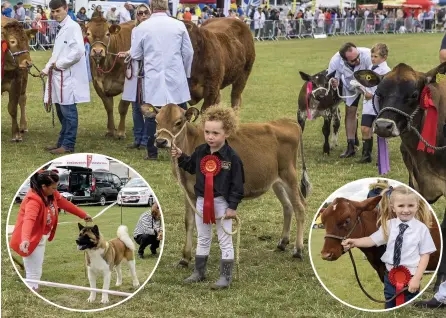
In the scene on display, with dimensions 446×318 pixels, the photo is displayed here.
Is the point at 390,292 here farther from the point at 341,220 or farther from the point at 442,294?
the point at 442,294

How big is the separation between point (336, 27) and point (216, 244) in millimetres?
43841

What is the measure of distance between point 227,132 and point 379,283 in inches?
63.8

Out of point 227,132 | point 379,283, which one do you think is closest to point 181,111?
point 227,132

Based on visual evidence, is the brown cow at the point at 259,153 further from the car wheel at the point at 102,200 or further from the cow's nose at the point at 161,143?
the car wheel at the point at 102,200

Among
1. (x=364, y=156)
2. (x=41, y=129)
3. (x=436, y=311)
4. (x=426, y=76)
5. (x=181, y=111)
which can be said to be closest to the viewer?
(x=436, y=311)

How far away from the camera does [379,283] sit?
521 centimetres

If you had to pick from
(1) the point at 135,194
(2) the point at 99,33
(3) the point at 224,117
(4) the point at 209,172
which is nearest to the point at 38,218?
(1) the point at 135,194

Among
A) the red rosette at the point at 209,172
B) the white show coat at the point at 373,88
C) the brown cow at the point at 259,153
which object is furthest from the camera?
the white show coat at the point at 373,88

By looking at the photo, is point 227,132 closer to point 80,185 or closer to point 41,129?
point 80,185

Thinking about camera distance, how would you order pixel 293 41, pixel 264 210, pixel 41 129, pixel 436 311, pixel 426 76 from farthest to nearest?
pixel 293 41 < pixel 41 129 < pixel 264 210 < pixel 426 76 < pixel 436 311

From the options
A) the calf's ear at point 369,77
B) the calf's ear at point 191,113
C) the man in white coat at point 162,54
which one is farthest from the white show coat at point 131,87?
the calf's ear at point 369,77

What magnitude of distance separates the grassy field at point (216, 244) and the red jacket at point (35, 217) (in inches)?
27.8

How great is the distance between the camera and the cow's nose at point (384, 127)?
591 cm

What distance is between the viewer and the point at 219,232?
20.3 feet
